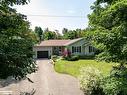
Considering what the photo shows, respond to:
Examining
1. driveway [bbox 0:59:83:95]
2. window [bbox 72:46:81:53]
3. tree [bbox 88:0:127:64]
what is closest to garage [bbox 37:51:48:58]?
window [bbox 72:46:81:53]

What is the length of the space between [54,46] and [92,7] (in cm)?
5264

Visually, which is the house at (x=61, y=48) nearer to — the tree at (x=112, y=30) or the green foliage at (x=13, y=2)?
the tree at (x=112, y=30)

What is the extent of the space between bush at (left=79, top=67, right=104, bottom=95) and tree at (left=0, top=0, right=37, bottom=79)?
11592 mm

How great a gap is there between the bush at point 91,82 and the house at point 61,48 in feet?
129

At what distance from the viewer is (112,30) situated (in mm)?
16734

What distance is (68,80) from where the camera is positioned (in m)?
33.9

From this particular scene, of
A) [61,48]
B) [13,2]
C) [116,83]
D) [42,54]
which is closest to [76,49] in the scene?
[61,48]

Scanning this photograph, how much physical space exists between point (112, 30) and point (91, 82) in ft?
27.4

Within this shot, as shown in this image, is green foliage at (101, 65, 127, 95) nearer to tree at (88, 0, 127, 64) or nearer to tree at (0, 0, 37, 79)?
tree at (88, 0, 127, 64)

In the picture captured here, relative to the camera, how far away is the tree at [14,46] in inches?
468

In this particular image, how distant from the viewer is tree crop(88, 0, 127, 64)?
16.0m

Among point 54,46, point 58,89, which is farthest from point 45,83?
point 54,46

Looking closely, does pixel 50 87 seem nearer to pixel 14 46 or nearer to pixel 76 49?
pixel 14 46

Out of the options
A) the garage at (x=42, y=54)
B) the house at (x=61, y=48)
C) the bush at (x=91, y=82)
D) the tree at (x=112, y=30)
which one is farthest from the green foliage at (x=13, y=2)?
the garage at (x=42, y=54)
